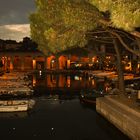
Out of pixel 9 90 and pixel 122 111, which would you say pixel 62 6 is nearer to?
pixel 122 111

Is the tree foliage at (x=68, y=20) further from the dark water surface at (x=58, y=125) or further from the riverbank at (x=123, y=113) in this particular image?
the dark water surface at (x=58, y=125)

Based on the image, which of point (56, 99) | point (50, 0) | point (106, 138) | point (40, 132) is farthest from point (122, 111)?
point (56, 99)

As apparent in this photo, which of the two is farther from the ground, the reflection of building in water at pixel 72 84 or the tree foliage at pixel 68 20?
the tree foliage at pixel 68 20

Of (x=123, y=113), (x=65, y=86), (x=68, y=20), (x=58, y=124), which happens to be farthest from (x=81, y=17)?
(x=65, y=86)

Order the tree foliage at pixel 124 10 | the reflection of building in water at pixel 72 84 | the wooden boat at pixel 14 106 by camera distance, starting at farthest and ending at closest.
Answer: the reflection of building in water at pixel 72 84, the wooden boat at pixel 14 106, the tree foliage at pixel 124 10

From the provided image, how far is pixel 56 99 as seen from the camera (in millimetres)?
45750

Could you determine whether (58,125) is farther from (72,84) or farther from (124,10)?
(72,84)

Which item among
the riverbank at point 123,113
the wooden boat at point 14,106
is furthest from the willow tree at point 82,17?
the wooden boat at point 14,106

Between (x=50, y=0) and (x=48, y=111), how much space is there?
49.5 ft

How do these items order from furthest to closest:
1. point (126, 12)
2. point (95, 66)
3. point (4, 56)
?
point (4, 56) → point (95, 66) → point (126, 12)

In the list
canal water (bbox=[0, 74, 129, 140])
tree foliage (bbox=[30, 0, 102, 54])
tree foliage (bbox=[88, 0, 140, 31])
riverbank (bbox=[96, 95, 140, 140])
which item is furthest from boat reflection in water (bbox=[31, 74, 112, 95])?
tree foliage (bbox=[88, 0, 140, 31])

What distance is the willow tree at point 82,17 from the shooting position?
1730cm

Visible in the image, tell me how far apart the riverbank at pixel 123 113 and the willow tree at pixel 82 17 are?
159 inches

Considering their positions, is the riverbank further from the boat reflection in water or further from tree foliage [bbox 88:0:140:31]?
the boat reflection in water
